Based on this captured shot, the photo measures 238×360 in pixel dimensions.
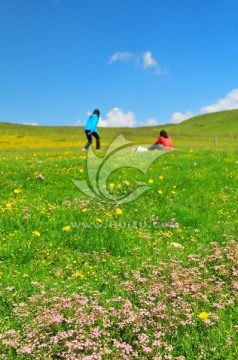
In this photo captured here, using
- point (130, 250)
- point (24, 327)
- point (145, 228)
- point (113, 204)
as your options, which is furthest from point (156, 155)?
point (24, 327)

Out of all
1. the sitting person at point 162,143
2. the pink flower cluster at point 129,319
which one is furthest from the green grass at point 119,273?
the sitting person at point 162,143

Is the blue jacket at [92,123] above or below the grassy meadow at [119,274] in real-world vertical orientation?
above

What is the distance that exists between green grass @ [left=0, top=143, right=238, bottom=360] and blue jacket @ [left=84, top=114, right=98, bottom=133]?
15138mm

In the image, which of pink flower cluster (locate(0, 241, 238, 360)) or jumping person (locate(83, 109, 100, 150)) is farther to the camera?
jumping person (locate(83, 109, 100, 150))

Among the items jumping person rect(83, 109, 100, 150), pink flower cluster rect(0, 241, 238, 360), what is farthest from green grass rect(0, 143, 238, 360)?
jumping person rect(83, 109, 100, 150)

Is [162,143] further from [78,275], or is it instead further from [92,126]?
[78,275]

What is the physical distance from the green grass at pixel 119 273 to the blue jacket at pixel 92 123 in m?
15.1

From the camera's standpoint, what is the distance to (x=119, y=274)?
21.2ft

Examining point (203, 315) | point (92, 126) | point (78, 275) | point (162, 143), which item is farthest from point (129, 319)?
point (92, 126)

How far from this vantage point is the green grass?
171 inches

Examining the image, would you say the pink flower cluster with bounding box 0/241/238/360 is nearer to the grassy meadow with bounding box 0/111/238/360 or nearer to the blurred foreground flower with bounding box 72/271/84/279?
the grassy meadow with bounding box 0/111/238/360

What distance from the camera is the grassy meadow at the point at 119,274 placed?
4.34 metres

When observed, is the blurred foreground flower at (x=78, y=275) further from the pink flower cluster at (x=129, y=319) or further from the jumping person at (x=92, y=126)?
the jumping person at (x=92, y=126)

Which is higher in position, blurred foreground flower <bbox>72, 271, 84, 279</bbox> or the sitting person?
A: the sitting person
